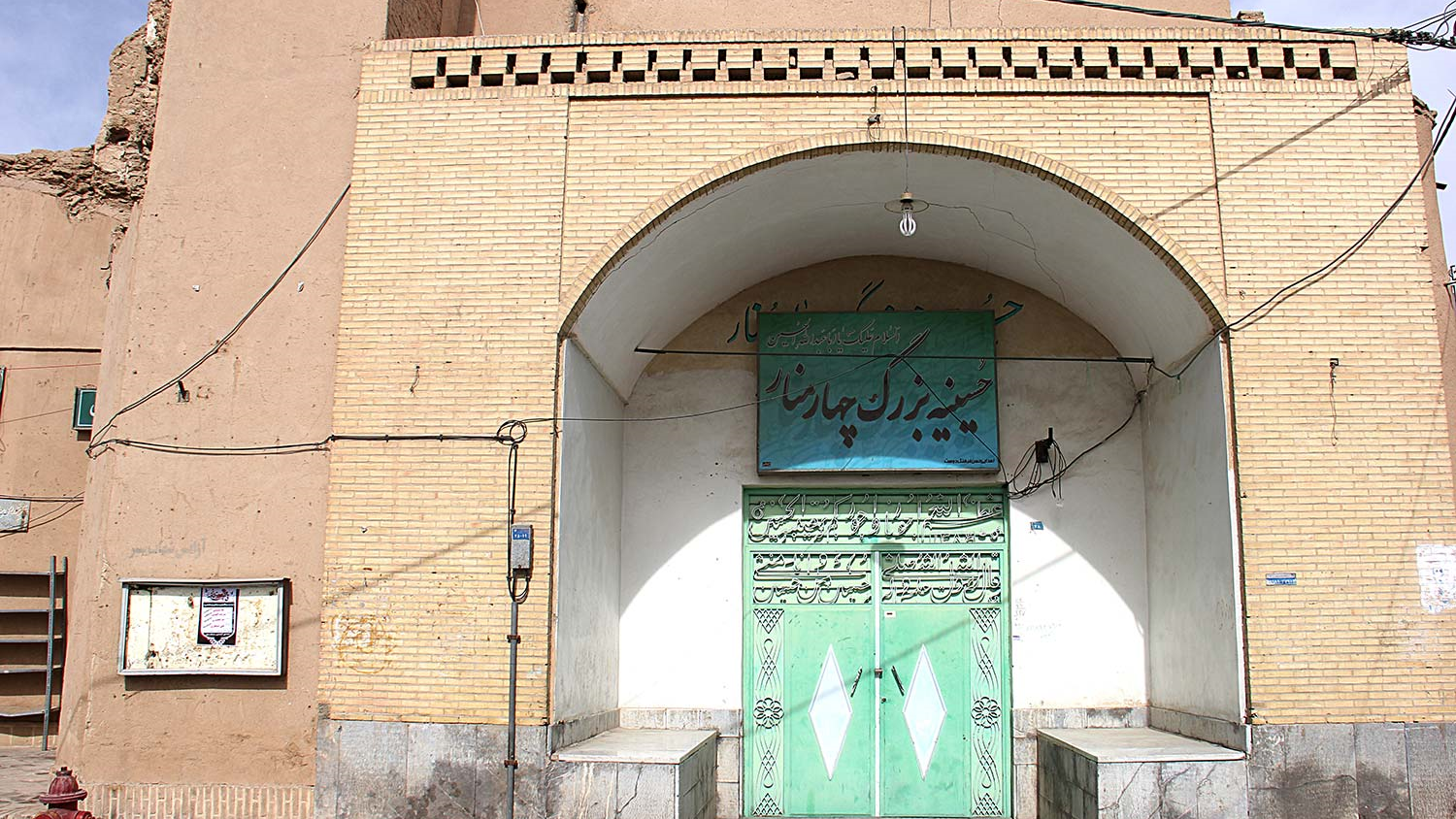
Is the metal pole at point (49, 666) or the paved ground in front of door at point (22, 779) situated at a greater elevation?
the metal pole at point (49, 666)

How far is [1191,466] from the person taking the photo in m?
7.90

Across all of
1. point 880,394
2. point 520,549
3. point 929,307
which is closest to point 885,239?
point 929,307

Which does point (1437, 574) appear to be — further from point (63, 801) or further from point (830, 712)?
point (63, 801)

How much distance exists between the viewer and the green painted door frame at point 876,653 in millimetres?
8742

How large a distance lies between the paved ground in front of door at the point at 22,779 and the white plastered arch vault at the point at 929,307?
3315 millimetres

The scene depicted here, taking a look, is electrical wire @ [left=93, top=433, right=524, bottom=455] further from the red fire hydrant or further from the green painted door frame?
the green painted door frame

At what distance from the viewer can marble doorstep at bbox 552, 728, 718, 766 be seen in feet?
22.7

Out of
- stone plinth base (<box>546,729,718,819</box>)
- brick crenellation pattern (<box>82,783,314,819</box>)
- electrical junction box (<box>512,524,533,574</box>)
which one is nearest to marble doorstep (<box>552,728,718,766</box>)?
stone plinth base (<box>546,729,718,819</box>)

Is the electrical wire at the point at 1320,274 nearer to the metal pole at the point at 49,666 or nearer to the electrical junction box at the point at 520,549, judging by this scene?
the electrical junction box at the point at 520,549

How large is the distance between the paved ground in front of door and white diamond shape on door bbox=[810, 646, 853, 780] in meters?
4.83

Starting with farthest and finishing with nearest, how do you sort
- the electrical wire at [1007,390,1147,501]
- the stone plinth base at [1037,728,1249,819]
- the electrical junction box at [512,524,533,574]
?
1. the electrical wire at [1007,390,1147,501]
2. the electrical junction box at [512,524,533,574]
3. the stone plinth base at [1037,728,1249,819]

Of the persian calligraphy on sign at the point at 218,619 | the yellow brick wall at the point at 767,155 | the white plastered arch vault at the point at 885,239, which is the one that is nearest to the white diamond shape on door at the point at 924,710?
the yellow brick wall at the point at 767,155

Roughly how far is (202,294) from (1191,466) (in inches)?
257

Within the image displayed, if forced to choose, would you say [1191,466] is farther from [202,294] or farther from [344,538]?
[202,294]
